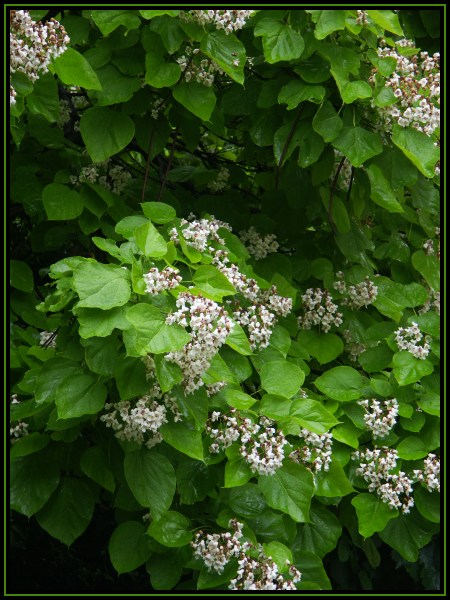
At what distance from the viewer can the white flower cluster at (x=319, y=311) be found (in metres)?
2.39

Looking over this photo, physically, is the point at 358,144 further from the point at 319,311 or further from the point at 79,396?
the point at 79,396

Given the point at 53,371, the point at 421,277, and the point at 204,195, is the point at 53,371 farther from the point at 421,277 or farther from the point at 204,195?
the point at 421,277

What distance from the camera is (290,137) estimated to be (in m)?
2.18

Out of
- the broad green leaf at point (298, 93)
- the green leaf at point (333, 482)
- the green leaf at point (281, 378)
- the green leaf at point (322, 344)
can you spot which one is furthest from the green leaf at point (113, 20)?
the green leaf at point (333, 482)

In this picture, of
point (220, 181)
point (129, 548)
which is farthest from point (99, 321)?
point (220, 181)

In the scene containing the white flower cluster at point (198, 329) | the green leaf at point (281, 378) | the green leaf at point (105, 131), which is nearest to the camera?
the white flower cluster at point (198, 329)

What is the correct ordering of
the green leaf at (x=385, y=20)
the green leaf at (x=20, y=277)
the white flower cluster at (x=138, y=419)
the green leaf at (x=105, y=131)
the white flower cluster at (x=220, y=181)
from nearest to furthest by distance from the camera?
the white flower cluster at (x=138, y=419)
the green leaf at (x=385, y=20)
the green leaf at (x=105, y=131)
the green leaf at (x=20, y=277)
the white flower cluster at (x=220, y=181)

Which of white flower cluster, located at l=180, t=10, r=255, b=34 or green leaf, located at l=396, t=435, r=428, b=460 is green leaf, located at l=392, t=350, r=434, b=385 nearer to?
green leaf, located at l=396, t=435, r=428, b=460

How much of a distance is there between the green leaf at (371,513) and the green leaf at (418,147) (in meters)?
0.91

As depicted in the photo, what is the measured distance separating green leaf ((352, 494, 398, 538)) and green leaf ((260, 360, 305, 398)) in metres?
0.41

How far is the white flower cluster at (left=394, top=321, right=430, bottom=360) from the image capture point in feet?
7.03

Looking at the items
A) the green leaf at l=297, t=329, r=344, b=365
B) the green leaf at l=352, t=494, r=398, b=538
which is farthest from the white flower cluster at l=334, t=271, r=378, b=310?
the green leaf at l=352, t=494, r=398, b=538

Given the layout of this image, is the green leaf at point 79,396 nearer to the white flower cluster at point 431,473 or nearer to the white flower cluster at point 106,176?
the white flower cluster at point 106,176

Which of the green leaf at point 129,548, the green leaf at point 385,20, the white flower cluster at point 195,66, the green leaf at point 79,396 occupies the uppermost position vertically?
the green leaf at point 385,20
